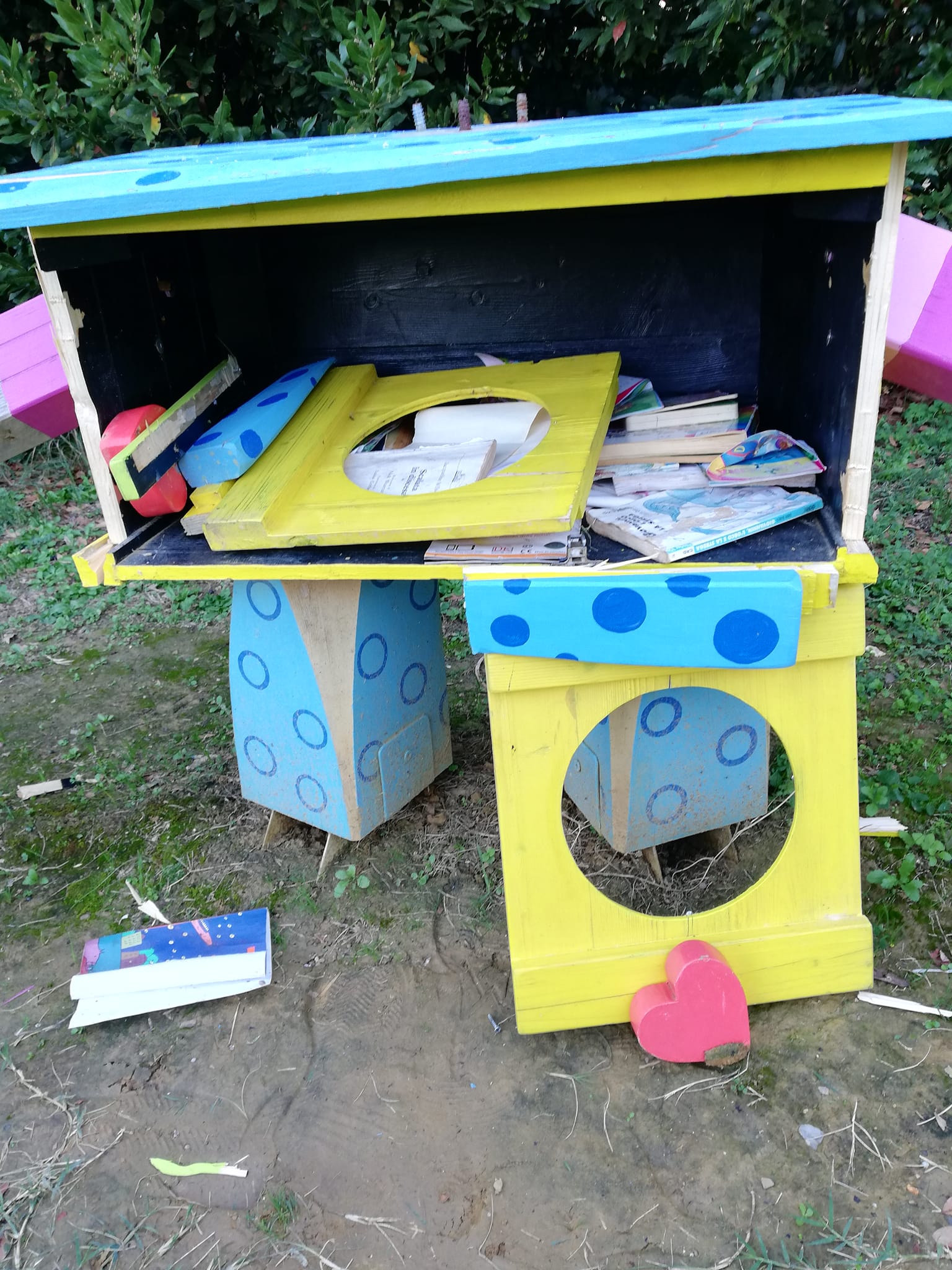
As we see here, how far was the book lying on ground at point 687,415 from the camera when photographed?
5.93ft

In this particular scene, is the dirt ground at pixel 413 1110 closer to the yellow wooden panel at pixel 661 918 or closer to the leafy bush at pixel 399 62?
the yellow wooden panel at pixel 661 918

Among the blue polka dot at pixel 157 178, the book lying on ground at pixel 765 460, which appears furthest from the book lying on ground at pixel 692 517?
the blue polka dot at pixel 157 178

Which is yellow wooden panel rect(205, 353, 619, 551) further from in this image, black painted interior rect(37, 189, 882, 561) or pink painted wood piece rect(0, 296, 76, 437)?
pink painted wood piece rect(0, 296, 76, 437)

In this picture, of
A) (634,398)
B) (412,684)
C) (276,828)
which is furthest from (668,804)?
(276,828)

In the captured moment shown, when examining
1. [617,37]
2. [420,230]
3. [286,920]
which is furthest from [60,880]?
[617,37]

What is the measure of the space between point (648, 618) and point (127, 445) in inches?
35.5

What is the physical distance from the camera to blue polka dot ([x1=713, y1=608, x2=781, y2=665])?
137cm

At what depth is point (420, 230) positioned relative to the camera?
2.00m

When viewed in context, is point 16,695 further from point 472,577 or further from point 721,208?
point 721,208

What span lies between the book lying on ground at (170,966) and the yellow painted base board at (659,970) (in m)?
0.58

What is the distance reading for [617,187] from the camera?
125 centimetres

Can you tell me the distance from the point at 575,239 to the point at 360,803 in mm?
1286

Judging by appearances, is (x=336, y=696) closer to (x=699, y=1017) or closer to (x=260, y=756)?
(x=260, y=756)

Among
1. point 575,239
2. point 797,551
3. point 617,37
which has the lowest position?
point 797,551
